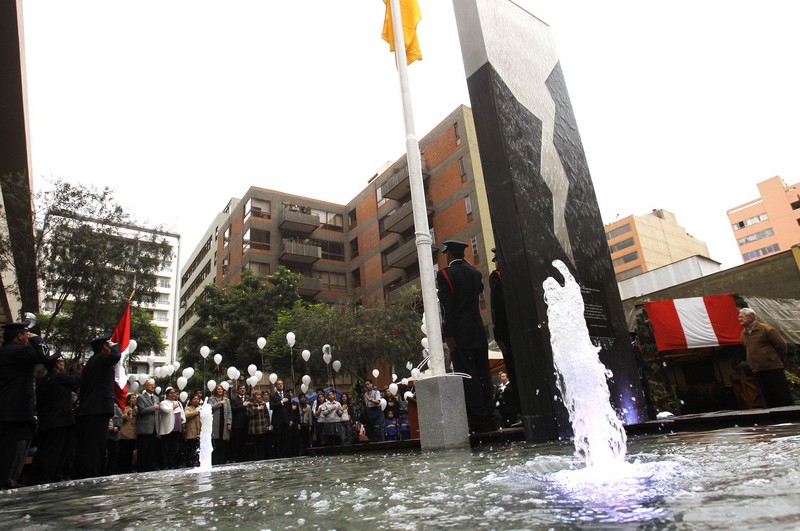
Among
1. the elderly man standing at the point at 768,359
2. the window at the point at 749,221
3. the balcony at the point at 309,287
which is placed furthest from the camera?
the window at the point at 749,221

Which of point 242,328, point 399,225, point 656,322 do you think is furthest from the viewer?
point 399,225

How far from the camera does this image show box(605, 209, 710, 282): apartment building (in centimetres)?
7819

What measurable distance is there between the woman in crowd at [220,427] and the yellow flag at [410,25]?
28.1 feet

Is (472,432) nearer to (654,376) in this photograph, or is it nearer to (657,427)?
Answer: (657,427)

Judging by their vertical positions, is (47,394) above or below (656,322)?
below

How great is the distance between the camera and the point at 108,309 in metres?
18.8

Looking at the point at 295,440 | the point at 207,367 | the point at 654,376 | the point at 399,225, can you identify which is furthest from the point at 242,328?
the point at 654,376

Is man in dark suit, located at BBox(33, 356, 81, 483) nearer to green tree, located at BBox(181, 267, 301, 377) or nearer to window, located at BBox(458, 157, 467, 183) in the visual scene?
green tree, located at BBox(181, 267, 301, 377)

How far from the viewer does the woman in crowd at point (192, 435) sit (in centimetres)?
1230

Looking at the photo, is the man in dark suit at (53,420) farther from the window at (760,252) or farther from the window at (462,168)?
the window at (760,252)

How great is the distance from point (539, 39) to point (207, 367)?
34669 millimetres

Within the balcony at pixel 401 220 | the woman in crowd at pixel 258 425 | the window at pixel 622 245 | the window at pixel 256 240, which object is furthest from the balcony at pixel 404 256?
the window at pixel 622 245

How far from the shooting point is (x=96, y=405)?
22.8ft

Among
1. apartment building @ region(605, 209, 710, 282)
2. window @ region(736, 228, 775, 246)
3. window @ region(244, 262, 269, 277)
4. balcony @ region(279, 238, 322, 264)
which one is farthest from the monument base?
window @ region(736, 228, 775, 246)
